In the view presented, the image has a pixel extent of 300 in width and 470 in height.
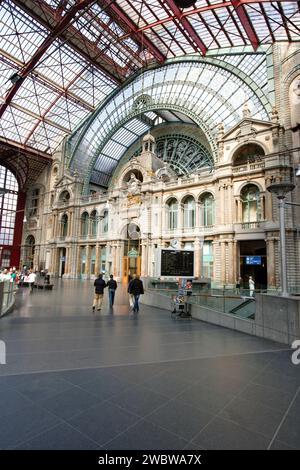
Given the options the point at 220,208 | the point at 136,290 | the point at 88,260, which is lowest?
the point at 136,290

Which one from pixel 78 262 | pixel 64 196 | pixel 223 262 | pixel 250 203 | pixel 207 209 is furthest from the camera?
pixel 64 196

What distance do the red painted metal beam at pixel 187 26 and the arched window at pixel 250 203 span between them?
20307 mm

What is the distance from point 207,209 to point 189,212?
95.8 inches

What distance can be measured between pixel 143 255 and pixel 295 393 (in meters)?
29.1

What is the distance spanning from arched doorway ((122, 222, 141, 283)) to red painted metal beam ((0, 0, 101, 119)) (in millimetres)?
24870

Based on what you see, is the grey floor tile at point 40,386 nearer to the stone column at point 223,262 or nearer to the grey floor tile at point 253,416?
the grey floor tile at point 253,416

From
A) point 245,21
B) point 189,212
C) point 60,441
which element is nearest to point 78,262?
point 189,212

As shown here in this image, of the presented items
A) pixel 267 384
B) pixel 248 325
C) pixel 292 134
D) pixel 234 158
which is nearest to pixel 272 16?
pixel 292 134

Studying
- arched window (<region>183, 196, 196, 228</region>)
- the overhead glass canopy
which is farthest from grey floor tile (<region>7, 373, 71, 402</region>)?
the overhead glass canopy

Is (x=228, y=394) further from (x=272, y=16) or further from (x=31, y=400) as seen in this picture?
(x=272, y=16)

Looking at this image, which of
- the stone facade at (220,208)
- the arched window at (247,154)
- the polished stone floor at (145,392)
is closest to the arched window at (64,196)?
the stone facade at (220,208)

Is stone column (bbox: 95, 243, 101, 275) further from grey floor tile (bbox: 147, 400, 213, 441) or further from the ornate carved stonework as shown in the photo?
grey floor tile (bbox: 147, 400, 213, 441)

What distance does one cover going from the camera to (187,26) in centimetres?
2936

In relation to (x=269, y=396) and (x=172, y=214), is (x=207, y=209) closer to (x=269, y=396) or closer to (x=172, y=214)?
(x=172, y=214)
